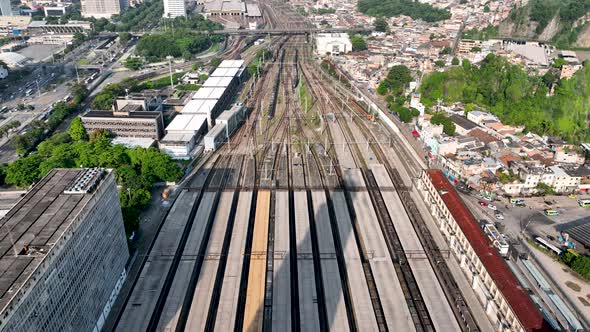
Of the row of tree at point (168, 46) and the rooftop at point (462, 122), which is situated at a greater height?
the row of tree at point (168, 46)

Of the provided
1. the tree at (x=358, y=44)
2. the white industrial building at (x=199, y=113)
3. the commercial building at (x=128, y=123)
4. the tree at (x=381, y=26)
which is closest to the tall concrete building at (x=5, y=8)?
the white industrial building at (x=199, y=113)

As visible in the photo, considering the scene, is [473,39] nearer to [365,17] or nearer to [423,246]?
[365,17]

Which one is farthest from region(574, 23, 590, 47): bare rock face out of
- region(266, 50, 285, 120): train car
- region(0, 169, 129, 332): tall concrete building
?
region(0, 169, 129, 332): tall concrete building

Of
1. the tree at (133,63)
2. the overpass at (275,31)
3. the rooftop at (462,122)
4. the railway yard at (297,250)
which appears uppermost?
the overpass at (275,31)

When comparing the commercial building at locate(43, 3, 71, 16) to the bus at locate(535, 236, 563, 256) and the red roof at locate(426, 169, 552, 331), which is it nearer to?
the red roof at locate(426, 169, 552, 331)

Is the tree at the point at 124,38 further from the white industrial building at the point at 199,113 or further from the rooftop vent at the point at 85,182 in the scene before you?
the rooftop vent at the point at 85,182

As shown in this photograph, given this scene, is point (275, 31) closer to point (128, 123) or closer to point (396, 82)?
point (396, 82)
